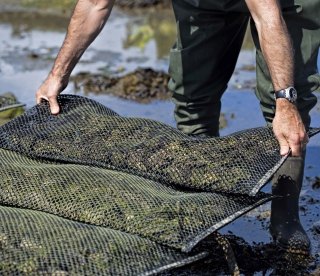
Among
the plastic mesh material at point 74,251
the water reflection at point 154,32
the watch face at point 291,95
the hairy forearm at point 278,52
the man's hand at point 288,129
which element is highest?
the hairy forearm at point 278,52

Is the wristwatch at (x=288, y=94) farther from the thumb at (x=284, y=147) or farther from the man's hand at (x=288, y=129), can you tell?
the thumb at (x=284, y=147)

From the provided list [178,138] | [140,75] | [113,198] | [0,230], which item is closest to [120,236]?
[113,198]

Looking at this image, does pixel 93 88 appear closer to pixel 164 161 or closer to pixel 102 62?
pixel 102 62

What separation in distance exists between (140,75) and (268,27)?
3468mm

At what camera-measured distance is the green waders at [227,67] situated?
13.7ft

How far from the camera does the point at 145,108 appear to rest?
21.7 feet

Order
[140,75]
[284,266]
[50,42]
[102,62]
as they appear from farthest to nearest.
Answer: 1. [50,42]
2. [102,62]
3. [140,75]
4. [284,266]

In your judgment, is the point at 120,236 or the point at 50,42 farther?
the point at 50,42

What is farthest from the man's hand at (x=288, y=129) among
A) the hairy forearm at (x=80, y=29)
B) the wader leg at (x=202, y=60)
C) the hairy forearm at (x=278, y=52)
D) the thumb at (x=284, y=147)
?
the hairy forearm at (x=80, y=29)

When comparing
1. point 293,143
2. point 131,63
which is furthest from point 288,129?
point 131,63

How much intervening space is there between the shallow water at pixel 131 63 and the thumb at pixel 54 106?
3.48ft

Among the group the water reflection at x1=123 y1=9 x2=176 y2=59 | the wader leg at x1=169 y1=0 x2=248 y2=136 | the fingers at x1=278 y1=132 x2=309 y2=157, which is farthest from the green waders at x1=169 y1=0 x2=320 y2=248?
the water reflection at x1=123 y1=9 x2=176 y2=59

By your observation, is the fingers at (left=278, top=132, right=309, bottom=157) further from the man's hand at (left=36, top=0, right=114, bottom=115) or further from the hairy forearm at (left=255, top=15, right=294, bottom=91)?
the man's hand at (left=36, top=0, right=114, bottom=115)

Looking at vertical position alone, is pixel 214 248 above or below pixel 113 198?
below
